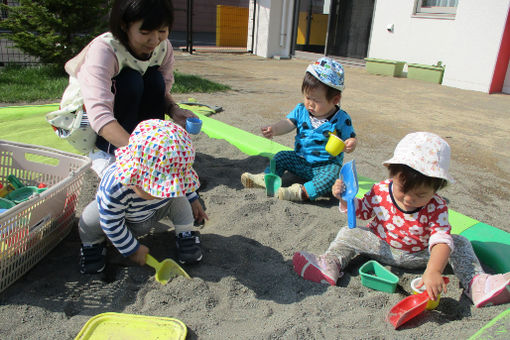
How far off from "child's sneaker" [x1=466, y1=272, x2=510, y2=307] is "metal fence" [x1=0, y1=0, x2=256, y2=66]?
15.5 feet

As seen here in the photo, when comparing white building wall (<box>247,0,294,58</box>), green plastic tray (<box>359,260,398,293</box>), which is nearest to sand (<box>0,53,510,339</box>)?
green plastic tray (<box>359,260,398,293</box>)

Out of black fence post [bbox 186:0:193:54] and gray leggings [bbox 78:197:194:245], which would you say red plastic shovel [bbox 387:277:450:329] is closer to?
gray leggings [bbox 78:197:194:245]

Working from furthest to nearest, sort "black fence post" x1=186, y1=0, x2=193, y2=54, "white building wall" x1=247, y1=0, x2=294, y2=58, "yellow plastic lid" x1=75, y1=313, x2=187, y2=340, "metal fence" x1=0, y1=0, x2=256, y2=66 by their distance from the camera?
1. "white building wall" x1=247, y1=0, x2=294, y2=58
2. "black fence post" x1=186, y1=0, x2=193, y2=54
3. "metal fence" x1=0, y1=0, x2=256, y2=66
4. "yellow plastic lid" x1=75, y1=313, x2=187, y2=340

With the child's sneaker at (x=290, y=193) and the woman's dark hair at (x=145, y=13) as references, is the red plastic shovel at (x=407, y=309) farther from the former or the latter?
the woman's dark hair at (x=145, y=13)

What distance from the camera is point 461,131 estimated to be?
14.6 ft

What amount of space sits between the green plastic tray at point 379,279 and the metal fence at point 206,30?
14.7 ft

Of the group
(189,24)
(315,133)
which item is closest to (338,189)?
(315,133)

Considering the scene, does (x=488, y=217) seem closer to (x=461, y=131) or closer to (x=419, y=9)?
(x=461, y=131)

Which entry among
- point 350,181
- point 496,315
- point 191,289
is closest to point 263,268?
point 191,289

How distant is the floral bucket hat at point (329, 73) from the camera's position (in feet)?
7.53

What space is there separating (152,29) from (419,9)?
7.77m

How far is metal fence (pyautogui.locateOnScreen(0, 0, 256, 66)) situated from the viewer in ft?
21.5

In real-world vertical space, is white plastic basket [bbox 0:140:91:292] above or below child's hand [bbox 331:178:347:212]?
below

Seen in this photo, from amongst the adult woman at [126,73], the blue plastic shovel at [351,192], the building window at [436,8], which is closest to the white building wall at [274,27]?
the building window at [436,8]
